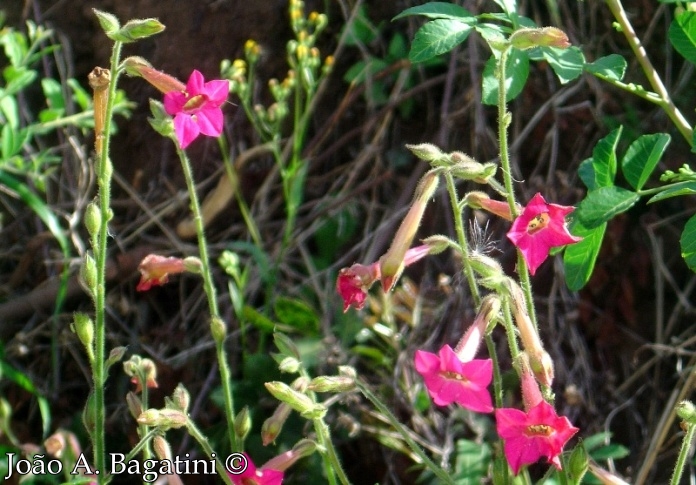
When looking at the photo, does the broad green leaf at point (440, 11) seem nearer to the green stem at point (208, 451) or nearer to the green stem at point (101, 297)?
the green stem at point (101, 297)

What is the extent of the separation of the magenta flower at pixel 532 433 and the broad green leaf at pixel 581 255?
1.05ft

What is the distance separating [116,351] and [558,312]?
1.76 m

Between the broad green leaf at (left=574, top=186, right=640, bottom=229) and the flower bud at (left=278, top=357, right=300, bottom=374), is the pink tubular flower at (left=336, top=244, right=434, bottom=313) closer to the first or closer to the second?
the flower bud at (left=278, top=357, right=300, bottom=374)

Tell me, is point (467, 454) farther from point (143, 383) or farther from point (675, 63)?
point (675, 63)

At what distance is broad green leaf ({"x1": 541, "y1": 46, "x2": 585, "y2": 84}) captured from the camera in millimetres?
1591

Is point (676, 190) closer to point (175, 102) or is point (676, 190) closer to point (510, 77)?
point (510, 77)

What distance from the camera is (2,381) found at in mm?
2807

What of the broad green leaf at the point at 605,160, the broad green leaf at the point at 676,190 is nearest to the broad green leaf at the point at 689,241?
the broad green leaf at the point at 676,190

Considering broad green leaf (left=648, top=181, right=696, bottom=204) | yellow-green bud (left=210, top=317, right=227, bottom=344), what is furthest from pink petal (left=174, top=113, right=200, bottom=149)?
broad green leaf (left=648, top=181, right=696, bottom=204)

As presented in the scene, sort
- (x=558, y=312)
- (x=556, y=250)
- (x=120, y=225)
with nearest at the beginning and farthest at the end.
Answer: (x=556, y=250), (x=558, y=312), (x=120, y=225)

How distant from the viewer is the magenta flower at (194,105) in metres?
1.67

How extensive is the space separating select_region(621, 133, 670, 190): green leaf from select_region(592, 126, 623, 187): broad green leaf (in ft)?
0.08

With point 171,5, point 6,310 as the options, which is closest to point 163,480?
point 6,310

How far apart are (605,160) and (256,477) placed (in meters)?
0.86
